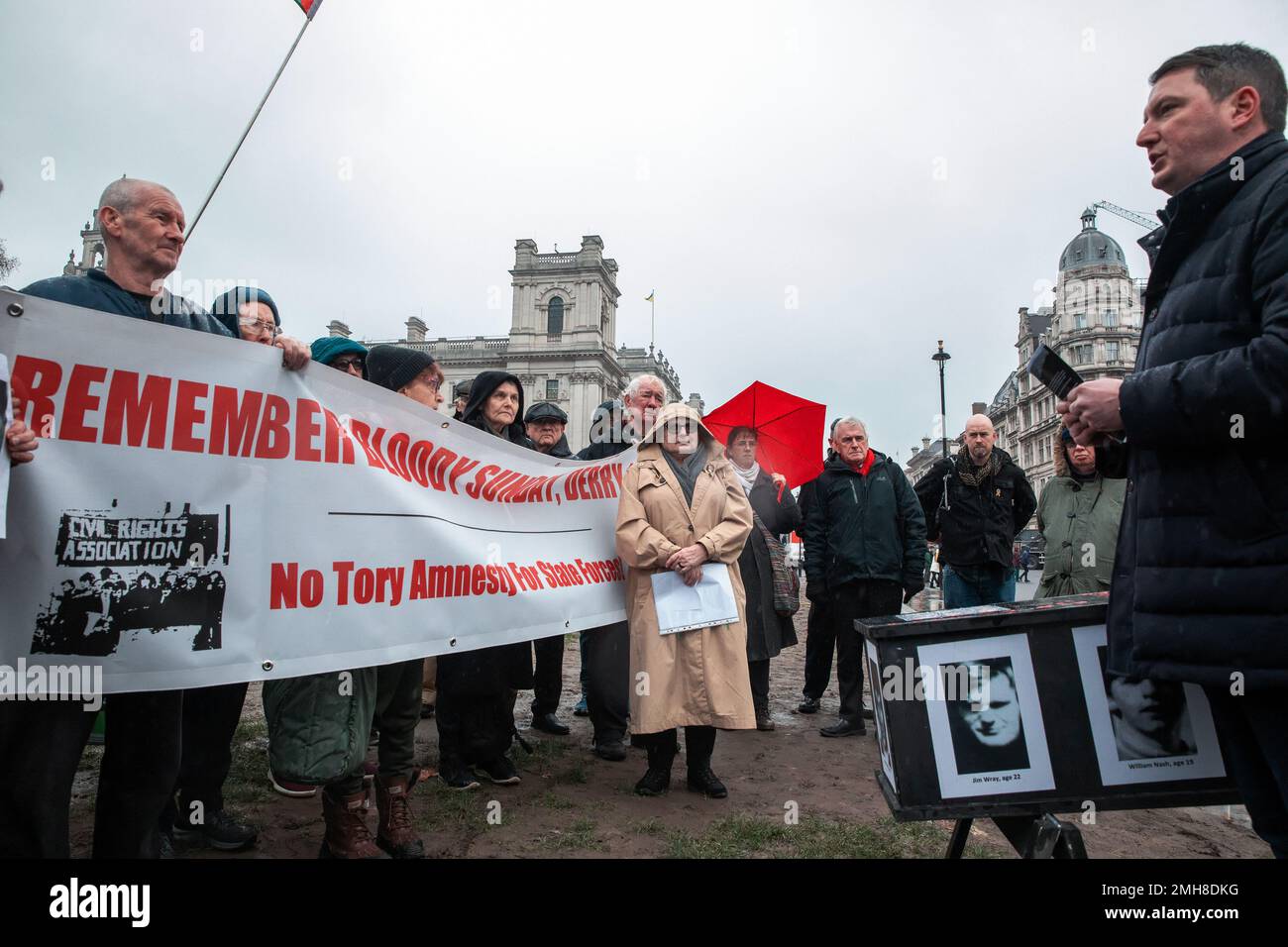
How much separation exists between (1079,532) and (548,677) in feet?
13.2

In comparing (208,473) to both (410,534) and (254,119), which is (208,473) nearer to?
(410,534)

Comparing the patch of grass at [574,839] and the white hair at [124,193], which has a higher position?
the white hair at [124,193]

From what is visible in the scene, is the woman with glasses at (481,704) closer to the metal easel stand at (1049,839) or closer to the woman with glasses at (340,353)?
the woman with glasses at (340,353)

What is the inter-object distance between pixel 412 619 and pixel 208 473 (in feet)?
3.09

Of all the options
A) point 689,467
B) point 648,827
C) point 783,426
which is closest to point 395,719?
point 648,827

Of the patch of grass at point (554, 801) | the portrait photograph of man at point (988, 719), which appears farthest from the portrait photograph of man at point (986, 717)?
the patch of grass at point (554, 801)

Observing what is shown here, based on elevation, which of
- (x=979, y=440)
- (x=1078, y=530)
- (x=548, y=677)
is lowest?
(x=548, y=677)

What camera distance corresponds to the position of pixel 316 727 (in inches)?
98.7

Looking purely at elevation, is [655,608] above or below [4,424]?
below

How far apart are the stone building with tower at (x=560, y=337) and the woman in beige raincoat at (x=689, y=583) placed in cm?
6016

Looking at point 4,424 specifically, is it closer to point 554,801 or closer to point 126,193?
point 126,193

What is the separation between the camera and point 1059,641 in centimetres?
215

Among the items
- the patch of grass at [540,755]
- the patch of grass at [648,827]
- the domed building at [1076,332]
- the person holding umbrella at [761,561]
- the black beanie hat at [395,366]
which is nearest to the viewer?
the patch of grass at [648,827]

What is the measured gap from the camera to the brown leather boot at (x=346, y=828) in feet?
8.83
